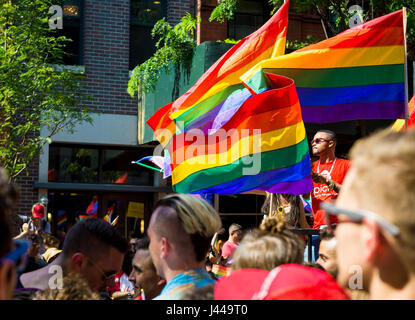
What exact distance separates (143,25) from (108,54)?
1.18 meters

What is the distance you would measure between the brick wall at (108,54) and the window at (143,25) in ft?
0.94

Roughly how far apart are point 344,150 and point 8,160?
7863 mm

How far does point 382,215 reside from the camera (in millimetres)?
1512

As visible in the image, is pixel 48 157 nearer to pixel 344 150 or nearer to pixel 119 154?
pixel 119 154

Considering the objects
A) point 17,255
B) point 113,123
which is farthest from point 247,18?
point 17,255

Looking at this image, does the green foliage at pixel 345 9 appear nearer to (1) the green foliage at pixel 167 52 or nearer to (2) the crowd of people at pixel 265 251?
(1) the green foliage at pixel 167 52

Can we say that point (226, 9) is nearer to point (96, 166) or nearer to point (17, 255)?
point (96, 166)

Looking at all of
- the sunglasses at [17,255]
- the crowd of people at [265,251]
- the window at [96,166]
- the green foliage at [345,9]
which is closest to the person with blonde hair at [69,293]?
the crowd of people at [265,251]

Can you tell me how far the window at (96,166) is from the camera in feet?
43.6

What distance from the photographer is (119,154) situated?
45.1 feet

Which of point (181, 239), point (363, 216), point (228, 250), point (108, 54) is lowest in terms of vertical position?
point (228, 250)

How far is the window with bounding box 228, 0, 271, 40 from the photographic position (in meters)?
13.8

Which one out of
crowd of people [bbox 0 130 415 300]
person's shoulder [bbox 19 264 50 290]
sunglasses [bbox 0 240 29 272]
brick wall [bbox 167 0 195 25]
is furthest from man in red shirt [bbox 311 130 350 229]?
brick wall [bbox 167 0 195 25]
